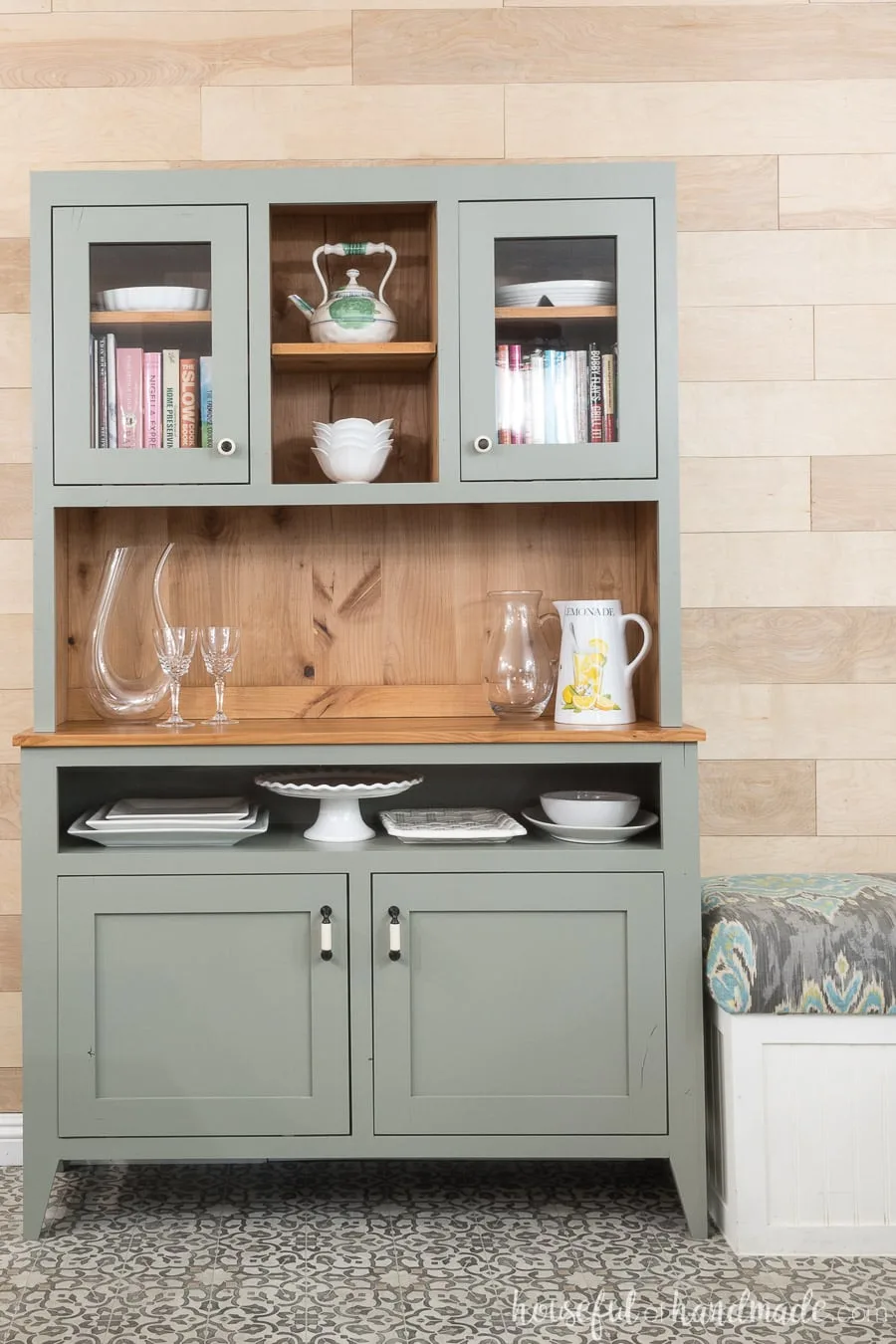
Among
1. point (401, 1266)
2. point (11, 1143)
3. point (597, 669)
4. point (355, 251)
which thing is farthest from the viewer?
point (11, 1143)

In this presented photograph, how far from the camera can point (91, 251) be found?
2.06 meters

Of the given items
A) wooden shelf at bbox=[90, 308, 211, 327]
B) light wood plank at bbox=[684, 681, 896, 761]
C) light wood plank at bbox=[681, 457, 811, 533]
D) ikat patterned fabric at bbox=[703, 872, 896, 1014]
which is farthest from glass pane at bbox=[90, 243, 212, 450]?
ikat patterned fabric at bbox=[703, 872, 896, 1014]

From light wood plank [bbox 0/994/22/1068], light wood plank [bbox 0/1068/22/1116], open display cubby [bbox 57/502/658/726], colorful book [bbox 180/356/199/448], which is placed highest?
colorful book [bbox 180/356/199/448]

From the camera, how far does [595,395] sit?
2086 millimetres

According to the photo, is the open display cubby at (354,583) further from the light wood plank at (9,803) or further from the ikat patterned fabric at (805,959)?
the ikat patterned fabric at (805,959)

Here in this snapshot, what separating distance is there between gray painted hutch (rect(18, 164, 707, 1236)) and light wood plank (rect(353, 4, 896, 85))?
459 millimetres

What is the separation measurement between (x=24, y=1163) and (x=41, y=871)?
1.69ft

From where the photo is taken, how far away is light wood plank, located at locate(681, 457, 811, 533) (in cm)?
241

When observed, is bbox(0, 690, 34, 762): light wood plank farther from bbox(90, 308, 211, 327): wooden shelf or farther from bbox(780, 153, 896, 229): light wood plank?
bbox(780, 153, 896, 229): light wood plank

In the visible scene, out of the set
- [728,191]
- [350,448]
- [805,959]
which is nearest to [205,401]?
[350,448]

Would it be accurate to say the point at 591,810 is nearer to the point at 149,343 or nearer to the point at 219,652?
the point at 219,652

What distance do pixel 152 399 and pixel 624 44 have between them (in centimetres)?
128

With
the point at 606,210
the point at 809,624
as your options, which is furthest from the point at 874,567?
the point at 606,210

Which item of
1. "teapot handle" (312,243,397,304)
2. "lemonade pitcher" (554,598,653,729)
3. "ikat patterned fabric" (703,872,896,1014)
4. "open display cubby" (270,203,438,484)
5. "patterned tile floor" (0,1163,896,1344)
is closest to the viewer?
"patterned tile floor" (0,1163,896,1344)
